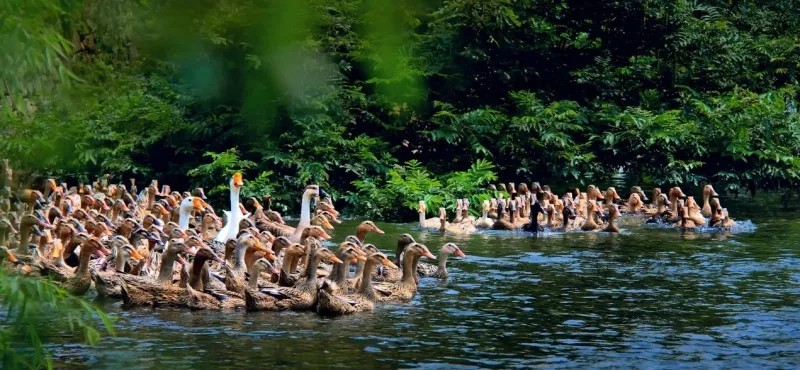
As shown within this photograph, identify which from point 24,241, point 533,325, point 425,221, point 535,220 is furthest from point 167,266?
point 425,221

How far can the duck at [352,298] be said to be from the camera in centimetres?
1472

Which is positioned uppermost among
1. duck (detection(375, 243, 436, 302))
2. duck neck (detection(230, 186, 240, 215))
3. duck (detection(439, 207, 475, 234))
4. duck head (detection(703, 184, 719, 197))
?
duck head (detection(703, 184, 719, 197))

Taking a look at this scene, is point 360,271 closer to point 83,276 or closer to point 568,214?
point 83,276

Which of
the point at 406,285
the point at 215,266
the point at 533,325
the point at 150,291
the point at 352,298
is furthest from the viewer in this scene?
the point at 215,266

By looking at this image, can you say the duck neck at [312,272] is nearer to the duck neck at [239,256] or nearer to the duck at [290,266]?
the duck at [290,266]

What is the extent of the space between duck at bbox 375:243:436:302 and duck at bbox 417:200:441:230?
945 cm

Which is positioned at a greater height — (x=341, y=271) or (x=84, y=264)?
(x=84, y=264)

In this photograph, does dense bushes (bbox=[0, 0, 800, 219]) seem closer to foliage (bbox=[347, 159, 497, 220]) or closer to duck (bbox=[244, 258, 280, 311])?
foliage (bbox=[347, 159, 497, 220])

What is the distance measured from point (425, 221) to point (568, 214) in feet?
10.8

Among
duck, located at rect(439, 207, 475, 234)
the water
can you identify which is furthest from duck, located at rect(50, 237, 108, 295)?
duck, located at rect(439, 207, 475, 234)

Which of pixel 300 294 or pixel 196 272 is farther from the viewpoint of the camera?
pixel 196 272

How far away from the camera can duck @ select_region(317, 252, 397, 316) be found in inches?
579

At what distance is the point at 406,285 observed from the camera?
16578 mm

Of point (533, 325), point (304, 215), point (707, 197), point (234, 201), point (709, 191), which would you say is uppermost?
point (709, 191)
